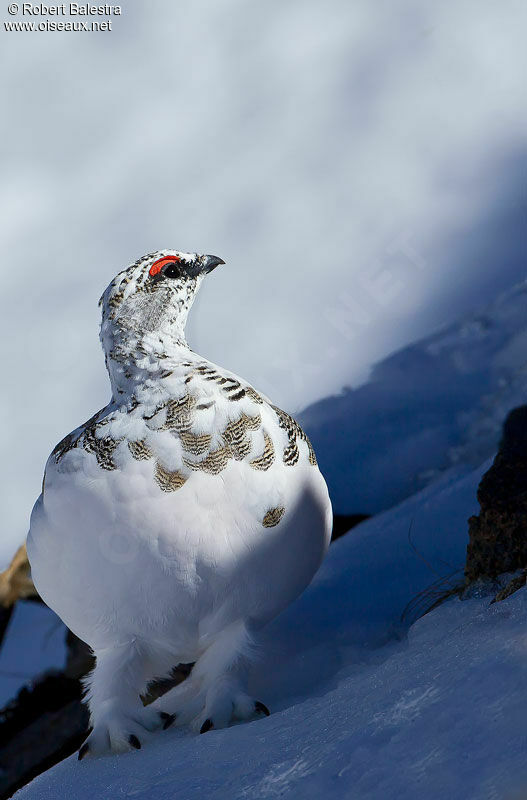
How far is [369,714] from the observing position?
94cm

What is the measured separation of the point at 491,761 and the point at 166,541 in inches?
21.8

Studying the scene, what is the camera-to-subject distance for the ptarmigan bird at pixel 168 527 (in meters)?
1.17

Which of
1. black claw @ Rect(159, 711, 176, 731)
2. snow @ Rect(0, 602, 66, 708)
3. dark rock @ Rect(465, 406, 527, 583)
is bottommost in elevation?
snow @ Rect(0, 602, 66, 708)

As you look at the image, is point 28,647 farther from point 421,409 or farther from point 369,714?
point 369,714

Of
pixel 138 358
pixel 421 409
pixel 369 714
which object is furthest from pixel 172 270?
pixel 421 409

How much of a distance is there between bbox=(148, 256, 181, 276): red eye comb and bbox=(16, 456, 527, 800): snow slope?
597 millimetres

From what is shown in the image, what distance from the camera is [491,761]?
727mm

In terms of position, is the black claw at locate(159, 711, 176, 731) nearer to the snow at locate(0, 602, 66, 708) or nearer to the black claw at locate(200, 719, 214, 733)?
the black claw at locate(200, 719, 214, 733)

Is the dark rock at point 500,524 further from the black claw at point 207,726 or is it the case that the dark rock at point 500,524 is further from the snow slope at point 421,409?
the snow slope at point 421,409

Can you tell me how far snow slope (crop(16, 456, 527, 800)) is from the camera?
0.77m

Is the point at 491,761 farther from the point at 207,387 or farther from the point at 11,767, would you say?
the point at 11,767

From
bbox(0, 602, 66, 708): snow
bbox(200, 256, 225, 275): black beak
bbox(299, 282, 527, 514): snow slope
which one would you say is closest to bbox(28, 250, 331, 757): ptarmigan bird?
bbox(200, 256, 225, 275): black beak

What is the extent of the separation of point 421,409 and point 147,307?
2.94ft

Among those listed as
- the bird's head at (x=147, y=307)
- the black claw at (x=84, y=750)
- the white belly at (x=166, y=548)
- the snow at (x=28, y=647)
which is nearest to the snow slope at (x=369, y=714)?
the black claw at (x=84, y=750)
